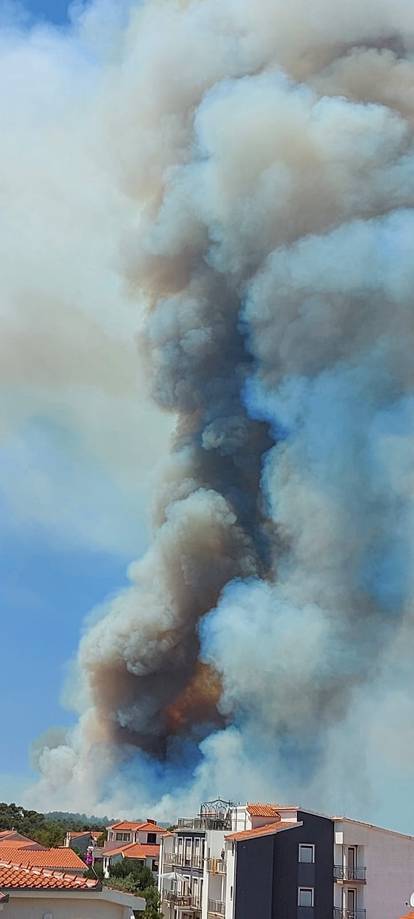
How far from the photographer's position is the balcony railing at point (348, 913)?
22297 mm

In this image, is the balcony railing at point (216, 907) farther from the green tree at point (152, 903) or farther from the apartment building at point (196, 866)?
the green tree at point (152, 903)

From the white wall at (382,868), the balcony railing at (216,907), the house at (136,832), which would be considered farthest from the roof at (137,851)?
the white wall at (382,868)

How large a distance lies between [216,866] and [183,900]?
319 centimetres

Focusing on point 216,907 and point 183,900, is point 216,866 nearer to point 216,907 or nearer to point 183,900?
point 216,907

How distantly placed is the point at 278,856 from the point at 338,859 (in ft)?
5.37

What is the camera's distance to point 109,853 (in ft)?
120

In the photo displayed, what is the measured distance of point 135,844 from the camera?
38.8 metres

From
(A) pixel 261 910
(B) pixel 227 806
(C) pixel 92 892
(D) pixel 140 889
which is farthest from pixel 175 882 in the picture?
(C) pixel 92 892

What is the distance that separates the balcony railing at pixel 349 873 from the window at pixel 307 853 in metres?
0.79

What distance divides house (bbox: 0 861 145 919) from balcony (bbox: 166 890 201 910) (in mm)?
18399

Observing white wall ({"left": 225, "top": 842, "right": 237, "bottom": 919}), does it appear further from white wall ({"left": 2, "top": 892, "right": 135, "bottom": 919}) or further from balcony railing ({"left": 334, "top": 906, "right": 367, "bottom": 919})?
white wall ({"left": 2, "top": 892, "right": 135, "bottom": 919})

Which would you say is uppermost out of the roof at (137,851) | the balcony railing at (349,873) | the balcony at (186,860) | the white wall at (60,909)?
the roof at (137,851)

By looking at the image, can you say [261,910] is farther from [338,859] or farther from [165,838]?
[165,838]

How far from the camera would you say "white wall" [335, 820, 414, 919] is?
75.1 ft
